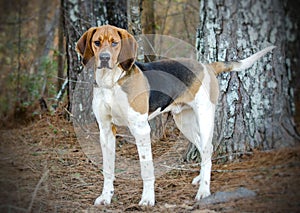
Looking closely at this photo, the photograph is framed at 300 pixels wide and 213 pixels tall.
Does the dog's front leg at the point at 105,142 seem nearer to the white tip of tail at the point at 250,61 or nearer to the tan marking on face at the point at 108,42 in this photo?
the tan marking on face at the point at 108,42

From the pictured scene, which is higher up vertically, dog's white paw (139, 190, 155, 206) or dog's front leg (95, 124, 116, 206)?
dog's front leg (95, 124, 116, 206)

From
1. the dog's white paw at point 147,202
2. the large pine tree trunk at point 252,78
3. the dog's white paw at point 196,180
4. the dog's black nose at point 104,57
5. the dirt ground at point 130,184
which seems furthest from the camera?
the large pine tree trunk at point 252,78

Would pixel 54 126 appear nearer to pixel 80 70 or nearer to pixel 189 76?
pixel 80 70

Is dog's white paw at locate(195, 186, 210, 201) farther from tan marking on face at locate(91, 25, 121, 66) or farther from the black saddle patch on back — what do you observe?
tan marking on face at locate(91, 25, 121, 66)

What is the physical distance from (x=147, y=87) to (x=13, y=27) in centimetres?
758

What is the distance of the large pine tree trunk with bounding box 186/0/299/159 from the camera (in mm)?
5117

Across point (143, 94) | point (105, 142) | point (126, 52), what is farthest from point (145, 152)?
point (126, 52)

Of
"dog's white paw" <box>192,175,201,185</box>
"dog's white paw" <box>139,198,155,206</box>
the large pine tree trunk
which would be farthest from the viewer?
the large pine tree trunk

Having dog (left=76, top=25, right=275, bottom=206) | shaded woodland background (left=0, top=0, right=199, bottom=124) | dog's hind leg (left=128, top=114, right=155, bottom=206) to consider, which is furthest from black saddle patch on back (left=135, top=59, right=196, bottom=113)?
shaded woodland background (left=0, top=0, right=199, bottom=124)

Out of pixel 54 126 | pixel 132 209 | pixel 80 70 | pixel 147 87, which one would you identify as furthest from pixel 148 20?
pixel 132 209

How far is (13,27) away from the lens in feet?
36.4

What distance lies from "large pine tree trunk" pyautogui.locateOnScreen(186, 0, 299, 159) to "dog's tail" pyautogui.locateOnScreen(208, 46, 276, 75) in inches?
15.7

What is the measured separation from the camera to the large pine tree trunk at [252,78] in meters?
5.12

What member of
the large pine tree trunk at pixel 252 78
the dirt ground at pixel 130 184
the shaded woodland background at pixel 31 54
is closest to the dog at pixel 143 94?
the dirt ground at pixel 130 184
